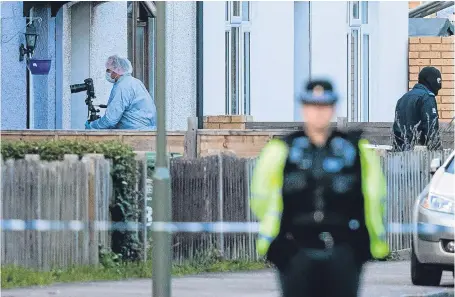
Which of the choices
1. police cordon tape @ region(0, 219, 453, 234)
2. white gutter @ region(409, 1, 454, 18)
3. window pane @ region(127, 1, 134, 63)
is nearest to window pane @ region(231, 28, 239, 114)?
window pane @ region(127, 1, 134, 63)

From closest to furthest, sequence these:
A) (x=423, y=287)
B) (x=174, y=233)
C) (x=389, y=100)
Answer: (x=423, y=287), (x=174, y=233), (x=389, y=100)

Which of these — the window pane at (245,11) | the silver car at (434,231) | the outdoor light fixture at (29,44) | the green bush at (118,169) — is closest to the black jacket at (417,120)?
the silver car at (434,231)

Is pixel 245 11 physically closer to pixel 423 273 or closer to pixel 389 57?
pixel 389 57

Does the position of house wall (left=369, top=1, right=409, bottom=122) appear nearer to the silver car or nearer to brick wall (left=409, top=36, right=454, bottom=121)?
brick wall (left=409, top=36, right=454, bottom=121)

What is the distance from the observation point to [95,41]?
69.3ft

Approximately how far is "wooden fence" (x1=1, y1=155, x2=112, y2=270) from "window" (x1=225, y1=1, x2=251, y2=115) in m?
10.1

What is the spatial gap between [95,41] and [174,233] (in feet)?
26.3

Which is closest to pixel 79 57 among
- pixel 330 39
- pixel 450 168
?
pixel 330 39

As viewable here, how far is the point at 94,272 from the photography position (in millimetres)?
12461

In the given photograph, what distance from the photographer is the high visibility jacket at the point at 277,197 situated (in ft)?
23.2

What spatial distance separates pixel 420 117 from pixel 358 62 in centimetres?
810

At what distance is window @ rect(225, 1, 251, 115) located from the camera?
22594 millimetres

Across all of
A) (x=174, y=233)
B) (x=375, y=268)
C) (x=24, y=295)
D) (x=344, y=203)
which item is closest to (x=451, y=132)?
(x=375, y=268)

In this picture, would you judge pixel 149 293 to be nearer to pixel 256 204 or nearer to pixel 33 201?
pixel 33 201
